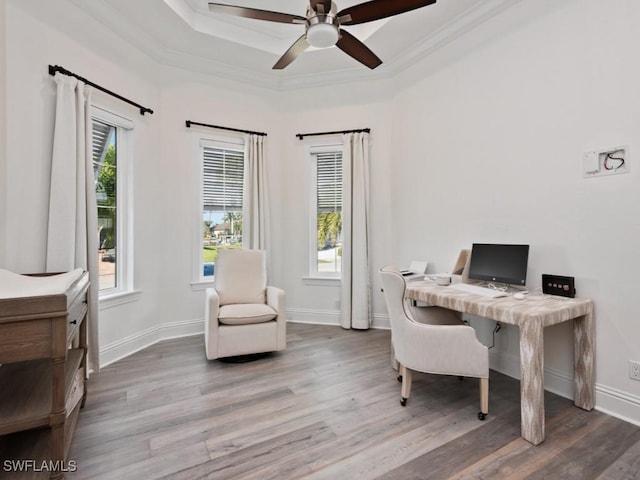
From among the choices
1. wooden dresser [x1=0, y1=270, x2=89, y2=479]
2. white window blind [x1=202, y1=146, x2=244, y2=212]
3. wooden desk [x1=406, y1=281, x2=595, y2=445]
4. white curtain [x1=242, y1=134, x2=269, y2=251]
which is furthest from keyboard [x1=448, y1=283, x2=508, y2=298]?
white window blind [x1=202, y1=146, x2=244, y2=212]

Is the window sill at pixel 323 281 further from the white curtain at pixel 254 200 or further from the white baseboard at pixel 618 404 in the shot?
the white baseboard at pixel 618 404

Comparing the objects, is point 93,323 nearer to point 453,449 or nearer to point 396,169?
point 453,449

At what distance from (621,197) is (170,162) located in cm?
413

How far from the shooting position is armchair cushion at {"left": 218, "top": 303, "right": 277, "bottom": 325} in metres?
2.95

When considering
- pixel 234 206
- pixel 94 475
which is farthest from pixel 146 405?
pixel 234 206

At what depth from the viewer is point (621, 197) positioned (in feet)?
6.82

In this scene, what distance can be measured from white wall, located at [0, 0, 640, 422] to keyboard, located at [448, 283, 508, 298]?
1.47ft

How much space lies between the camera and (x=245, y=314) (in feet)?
9.86

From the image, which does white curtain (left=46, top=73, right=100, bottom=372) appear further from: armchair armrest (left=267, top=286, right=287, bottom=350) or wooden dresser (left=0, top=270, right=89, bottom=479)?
armchair armrest (left=267, top=286, right=287, bottom=350)

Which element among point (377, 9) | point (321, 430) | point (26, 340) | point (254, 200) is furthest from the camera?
point (254, 200)

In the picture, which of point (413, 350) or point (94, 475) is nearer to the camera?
point (94, 475)

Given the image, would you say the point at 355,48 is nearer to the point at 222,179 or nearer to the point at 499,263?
the point at 499,263

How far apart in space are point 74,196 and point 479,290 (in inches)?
131

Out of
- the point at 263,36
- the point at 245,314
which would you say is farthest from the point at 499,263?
the point at 263,36
